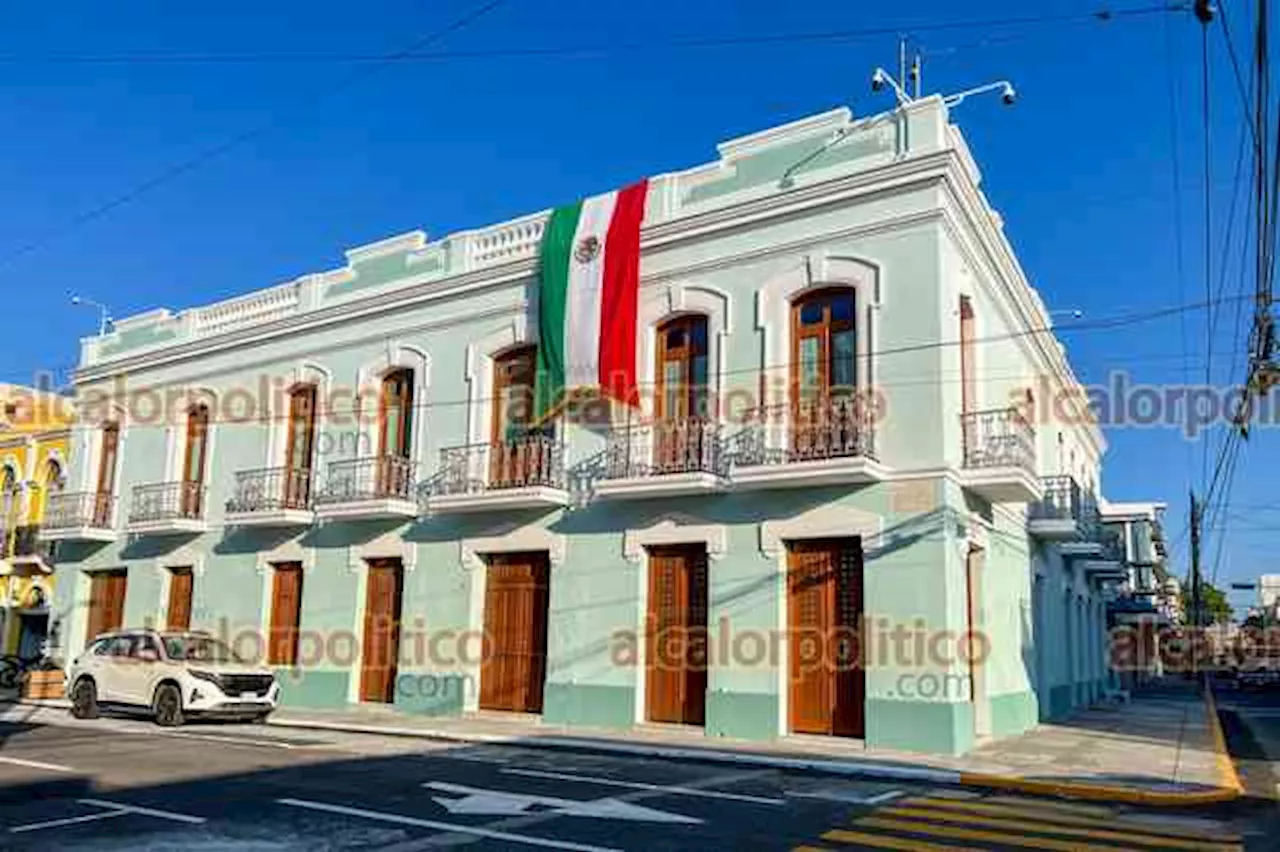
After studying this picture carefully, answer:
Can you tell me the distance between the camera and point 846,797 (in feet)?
34.4

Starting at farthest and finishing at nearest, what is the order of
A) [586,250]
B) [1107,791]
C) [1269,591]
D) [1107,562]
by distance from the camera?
[1269,591] < [1107,562] < [586,250] < [1107,791]

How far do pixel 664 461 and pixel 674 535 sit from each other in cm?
115

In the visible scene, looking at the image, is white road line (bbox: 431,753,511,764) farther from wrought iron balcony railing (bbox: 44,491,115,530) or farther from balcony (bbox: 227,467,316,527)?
wrought iron balcony railing (bbox: 44,491,115,530)

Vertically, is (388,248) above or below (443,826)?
above

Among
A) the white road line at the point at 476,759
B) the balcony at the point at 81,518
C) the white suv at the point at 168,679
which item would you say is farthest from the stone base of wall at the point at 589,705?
the balcony at the point at 81,518

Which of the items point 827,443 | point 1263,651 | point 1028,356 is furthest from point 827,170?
point 1263,651

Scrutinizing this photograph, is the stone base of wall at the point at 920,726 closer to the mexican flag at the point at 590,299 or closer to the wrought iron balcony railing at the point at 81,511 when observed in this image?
the mexican flag at the point at 590,299

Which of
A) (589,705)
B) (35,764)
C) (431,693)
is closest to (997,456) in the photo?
(589,705)

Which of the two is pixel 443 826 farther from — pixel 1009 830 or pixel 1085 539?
pixel 1085 539

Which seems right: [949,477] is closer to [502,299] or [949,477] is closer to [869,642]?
[869,642]

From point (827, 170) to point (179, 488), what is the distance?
15680 mm

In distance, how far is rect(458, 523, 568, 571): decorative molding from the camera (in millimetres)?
17547

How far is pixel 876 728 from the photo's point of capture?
45.7 ft

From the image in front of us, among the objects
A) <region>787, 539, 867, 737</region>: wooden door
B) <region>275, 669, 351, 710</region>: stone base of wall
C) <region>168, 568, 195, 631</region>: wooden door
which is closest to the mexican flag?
<region>787, 539, 867, 737</region>: wooden door
